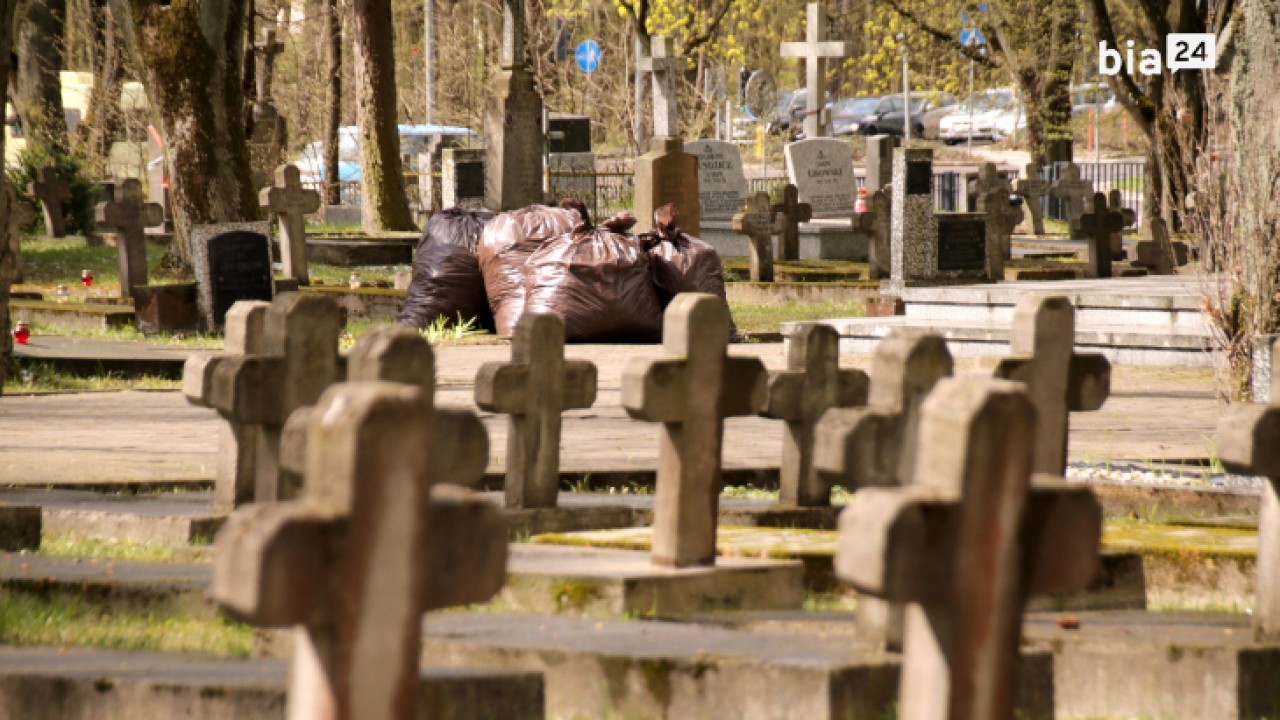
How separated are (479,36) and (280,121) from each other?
1319cm

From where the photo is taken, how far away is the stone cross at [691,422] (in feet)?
17.9

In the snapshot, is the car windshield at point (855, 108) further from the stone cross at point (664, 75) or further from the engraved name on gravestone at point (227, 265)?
the engraved name on gravestone at point (227, 265)

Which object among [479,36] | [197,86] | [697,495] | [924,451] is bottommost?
[697,495]

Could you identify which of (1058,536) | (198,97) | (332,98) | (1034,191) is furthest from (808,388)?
(332,98)

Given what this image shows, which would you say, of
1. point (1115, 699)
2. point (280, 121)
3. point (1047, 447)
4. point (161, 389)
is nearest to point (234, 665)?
point (1115, 699)

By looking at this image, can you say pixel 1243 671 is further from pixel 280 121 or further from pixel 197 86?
pixel 280 121

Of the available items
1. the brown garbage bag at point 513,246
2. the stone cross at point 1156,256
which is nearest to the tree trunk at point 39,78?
the stone cross at point 1156,256

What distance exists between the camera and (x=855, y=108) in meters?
60.8

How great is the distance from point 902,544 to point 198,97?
17631 mm

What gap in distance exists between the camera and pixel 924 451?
300cm

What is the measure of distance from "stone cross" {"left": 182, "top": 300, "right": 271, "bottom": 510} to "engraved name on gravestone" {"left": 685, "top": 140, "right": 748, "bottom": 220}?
2332 centimetres

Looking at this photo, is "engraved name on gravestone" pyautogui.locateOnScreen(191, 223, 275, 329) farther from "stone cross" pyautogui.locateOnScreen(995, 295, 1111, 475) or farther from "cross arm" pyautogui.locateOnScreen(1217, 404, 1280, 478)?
"cross arm" pyautogui.locateOnScreen(1217, 404, 1280, 478)

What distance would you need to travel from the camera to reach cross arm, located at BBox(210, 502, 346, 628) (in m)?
2.75

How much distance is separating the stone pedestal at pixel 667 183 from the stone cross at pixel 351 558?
67.5 feet
